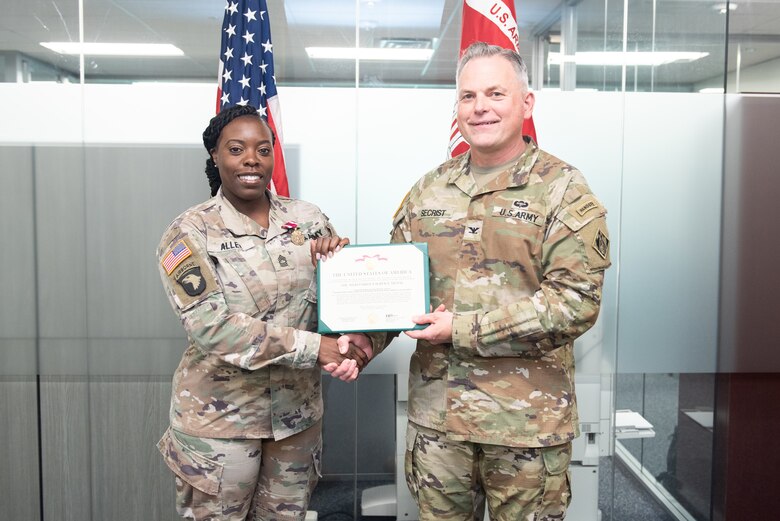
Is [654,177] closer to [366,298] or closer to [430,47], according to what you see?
[430,47]

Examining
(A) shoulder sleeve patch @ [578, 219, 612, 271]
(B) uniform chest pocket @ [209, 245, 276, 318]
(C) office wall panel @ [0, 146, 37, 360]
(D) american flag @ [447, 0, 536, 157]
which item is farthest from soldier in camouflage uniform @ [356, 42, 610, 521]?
(C) office wall panel @ [0, 146, 37, 360]

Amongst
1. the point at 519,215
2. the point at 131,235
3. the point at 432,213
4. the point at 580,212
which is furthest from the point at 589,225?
the point at 131,235

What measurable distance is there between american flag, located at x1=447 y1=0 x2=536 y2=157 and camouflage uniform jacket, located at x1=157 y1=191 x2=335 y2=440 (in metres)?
0.88

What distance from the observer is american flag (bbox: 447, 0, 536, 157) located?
2.54 meters

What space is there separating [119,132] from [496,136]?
1.71 m

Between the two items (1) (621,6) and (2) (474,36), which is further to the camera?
(1) (621,6)

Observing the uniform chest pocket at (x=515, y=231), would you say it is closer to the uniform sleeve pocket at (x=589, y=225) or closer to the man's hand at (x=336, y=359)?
the uniform sleeve pocket at (x=589, y=225)

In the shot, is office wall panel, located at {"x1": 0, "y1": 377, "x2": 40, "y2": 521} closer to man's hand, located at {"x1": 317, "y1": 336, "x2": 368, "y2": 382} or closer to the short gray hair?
man's hand, located at {"x1": 317, "y1": 336, "x2": 368, "y2": 382}

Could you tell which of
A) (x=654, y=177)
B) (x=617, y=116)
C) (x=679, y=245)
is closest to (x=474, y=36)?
(x=617, y=116)

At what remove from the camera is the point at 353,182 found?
9.29ft

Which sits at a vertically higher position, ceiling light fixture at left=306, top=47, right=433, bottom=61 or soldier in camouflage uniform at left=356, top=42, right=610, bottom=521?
ceiling light fixture at left=306, top=47, right=433, bottom=61

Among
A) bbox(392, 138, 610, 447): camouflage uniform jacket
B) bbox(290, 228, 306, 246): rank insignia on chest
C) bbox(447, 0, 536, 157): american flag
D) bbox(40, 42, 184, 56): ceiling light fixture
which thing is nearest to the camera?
bbox(392, 138, 610, 447): camouflage uniform jacket

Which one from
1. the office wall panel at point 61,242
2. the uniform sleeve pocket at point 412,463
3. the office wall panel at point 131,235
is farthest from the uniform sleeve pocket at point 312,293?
the office wall panel at point 61,242

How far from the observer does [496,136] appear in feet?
5.69
